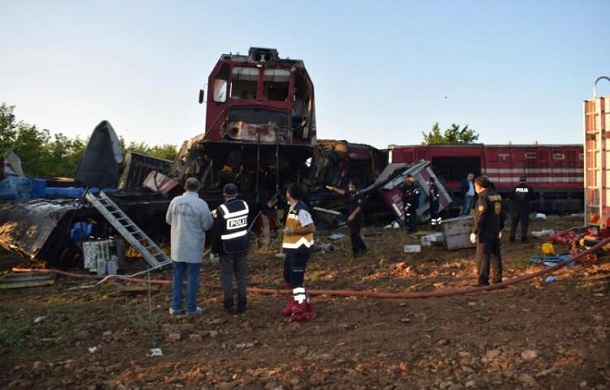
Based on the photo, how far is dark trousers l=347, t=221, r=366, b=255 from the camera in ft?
30.1

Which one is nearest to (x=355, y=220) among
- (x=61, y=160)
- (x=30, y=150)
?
(x=30, y=150)

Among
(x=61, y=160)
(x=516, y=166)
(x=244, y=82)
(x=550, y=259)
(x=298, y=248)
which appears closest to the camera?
(x=298, y=248)

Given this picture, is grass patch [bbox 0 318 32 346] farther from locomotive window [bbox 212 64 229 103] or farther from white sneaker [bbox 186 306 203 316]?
locomotive window [bbox 212 64 229 103]

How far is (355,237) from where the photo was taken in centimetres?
930

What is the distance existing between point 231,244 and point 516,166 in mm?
15338

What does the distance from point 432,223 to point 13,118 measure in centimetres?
2038

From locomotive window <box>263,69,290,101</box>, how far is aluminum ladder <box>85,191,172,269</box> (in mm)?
4502

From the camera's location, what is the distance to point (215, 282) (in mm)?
7672

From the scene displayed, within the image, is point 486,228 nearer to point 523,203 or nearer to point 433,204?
point 523,203

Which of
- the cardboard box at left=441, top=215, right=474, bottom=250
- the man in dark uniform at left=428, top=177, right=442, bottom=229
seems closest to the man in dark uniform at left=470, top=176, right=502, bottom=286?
the cardboard box at left=441, top=215, right=474, bottom=250

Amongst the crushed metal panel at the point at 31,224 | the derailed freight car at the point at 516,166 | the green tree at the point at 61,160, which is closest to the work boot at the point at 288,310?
the crushed metal panel at the point at 31,224

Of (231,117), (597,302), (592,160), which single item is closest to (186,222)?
(597,302)

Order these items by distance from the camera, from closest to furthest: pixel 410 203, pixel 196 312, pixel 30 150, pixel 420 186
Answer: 1. pixel 196 312
2. pixel 410 203
3. pixel 420 186
4. pixel 30 150

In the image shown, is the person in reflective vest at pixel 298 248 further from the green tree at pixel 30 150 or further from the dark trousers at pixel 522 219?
the green tree at pixel 30 150
